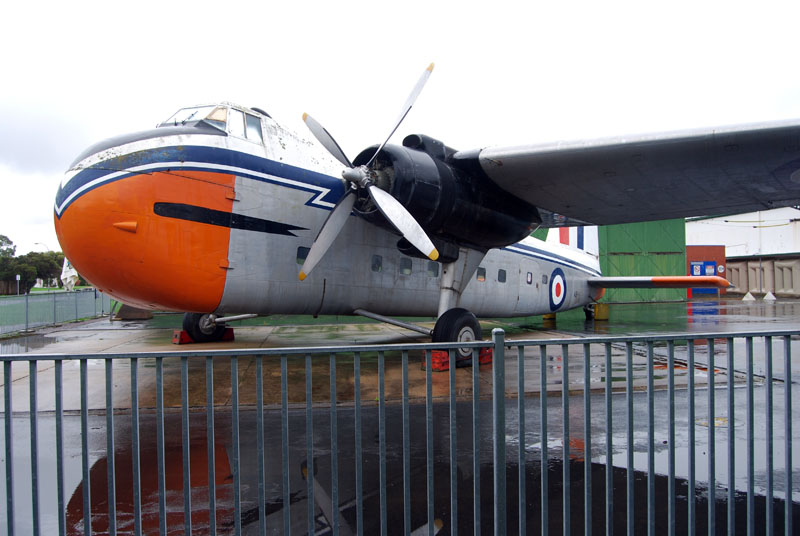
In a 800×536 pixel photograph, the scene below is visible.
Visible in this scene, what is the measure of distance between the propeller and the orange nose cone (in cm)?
155

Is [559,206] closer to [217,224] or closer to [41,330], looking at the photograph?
[217,224]

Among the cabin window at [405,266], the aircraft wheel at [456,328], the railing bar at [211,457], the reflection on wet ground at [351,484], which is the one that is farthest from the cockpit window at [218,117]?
the railing bar at [211,457]

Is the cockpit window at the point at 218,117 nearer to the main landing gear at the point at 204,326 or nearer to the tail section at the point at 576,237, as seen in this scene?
the main landing gear at the point at 204,326

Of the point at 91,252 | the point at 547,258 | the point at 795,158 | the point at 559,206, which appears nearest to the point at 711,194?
the point at 795,158

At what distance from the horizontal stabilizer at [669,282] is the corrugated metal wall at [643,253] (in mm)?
19926

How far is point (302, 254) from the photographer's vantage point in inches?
369

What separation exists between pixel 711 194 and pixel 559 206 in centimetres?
279

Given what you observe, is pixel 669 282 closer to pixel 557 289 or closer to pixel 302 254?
pixel 557 289

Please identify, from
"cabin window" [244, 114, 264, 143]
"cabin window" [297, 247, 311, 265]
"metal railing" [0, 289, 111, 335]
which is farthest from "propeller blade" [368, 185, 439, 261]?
"metal railing" [0, 289, 111, 335]

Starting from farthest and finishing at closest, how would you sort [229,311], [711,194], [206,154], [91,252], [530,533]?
[711,194]
[229,311]
[206,154]
[91,252]
[530,533]

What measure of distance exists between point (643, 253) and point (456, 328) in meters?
33.3

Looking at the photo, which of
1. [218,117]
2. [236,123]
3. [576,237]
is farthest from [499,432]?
[576,237]

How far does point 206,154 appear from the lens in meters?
8.05

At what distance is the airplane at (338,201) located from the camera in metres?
7.46
